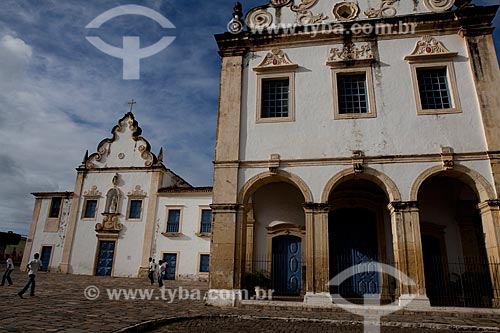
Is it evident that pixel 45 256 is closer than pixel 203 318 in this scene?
No

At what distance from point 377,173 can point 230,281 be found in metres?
5.42

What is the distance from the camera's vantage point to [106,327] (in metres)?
6.03

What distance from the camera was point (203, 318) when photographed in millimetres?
8117

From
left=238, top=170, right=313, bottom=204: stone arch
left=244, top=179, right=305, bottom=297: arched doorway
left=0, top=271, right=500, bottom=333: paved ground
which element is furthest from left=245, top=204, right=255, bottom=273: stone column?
left=0, top=271, right=500, bottom=333: paved ground

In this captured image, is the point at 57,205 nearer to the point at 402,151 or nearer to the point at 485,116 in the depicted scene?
the point at 402,151

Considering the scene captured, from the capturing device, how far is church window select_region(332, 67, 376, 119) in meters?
11.4

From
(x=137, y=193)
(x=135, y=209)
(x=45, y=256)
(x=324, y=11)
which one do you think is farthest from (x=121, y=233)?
(x=324, y=11)

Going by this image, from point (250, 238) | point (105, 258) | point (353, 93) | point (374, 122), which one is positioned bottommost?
point (105, 258)

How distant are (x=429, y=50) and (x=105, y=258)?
66.2ft

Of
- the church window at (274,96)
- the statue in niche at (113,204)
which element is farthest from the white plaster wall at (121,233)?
the church window at (274,96)

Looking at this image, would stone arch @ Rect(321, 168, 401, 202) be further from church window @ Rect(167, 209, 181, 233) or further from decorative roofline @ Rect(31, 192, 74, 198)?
decorative roofline @ Rect(31, 192, 74, 198)

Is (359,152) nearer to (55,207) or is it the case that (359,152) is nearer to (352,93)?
(352,93)

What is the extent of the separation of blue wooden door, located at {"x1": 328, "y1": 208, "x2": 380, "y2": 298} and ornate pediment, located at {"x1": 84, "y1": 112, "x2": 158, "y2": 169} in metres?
13.9

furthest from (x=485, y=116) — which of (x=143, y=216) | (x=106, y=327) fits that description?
(x=143, y=216)
